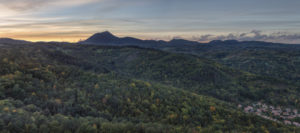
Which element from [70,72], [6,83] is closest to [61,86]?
[6,83]

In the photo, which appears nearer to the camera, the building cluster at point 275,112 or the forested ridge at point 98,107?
the forested ridge at point 98,107

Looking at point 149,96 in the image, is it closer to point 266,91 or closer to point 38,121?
point 38,121

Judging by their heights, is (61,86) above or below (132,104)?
above

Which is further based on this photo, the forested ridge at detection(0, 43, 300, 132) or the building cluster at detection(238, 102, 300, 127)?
the building cluster at detection(238, 102, 300, 127)

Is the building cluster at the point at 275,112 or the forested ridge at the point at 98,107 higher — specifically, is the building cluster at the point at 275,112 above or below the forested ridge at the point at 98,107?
below

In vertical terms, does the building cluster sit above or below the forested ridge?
below

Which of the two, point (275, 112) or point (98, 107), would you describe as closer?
point (98, 107)

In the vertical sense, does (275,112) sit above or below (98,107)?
below

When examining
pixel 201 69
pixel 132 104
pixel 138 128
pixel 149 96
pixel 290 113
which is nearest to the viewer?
pixel 138 128
